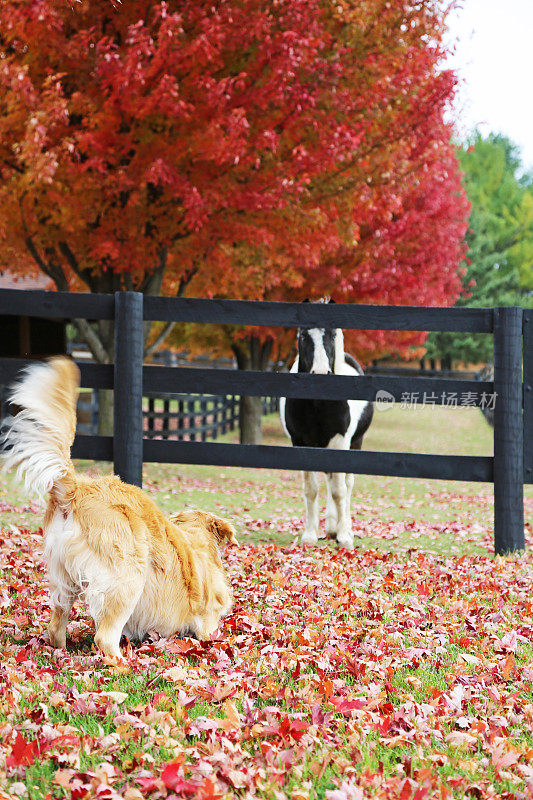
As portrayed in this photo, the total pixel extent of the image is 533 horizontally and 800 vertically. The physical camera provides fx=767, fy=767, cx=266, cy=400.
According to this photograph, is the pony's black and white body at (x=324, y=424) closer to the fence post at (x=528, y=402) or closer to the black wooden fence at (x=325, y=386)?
the black wooden fence at (x=325, y=386)

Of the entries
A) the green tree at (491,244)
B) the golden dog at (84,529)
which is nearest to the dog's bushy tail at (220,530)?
the golden dog at (84,529)

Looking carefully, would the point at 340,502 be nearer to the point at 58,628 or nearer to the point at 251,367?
the point at 58,628

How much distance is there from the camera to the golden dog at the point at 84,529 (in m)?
3.31

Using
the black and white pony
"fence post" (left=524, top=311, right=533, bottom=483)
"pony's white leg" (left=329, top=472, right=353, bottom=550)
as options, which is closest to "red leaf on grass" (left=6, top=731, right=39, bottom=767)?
the black and white pony

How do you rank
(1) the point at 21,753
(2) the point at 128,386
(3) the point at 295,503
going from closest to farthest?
(1) the point at 21,753, (2) the point at 128,386, (3) the point at 295,503

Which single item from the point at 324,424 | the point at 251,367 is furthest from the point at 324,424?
the point at 251,367

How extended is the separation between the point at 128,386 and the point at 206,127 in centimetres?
442

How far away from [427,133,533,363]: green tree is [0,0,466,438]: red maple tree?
113ft

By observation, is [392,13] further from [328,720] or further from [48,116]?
[328,720]

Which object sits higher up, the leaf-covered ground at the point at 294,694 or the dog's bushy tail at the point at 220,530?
the dog's bushy tail at the point at 220,530

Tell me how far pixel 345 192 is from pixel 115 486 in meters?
8.64

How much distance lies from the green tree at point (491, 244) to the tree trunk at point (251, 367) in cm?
2833

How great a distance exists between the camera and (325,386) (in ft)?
Answer: 22.0

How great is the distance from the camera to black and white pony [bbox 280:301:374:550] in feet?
23.3
